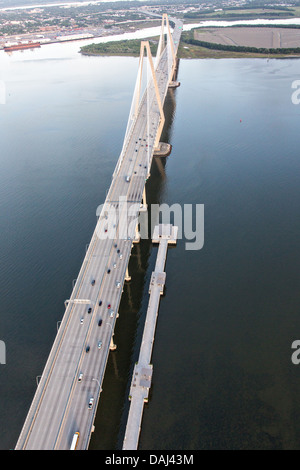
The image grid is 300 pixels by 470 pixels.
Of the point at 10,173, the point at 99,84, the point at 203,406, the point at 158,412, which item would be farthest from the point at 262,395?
the point at 99,84

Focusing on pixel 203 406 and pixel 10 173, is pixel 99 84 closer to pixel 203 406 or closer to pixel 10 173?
pixel 10 173

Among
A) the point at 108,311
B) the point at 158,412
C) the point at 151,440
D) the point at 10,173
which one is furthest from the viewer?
the point at 10,173

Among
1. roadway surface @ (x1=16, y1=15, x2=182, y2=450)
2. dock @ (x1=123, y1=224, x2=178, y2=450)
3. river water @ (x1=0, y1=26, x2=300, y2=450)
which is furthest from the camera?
river water @ (x1=0, y1=26, x2=300, y2=450)

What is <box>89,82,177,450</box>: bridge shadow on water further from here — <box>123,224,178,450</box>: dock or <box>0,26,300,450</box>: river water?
<box>123,224,178,450</box>: dock

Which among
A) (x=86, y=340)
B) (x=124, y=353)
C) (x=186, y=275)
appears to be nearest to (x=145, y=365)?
(x=124, y=353)

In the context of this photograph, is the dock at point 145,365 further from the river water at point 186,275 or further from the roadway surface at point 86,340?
the roadway surface at point 86,340

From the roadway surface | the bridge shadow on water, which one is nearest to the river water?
the bridge shadow on water

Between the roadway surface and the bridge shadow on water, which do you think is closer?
the roadway surface
